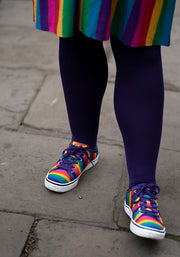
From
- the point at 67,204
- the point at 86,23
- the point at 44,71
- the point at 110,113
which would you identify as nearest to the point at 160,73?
the point at 86,23

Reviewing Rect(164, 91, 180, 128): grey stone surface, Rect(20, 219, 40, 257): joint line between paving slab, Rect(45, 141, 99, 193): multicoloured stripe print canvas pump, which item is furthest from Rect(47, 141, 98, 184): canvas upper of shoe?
Rect(164, 91, 180, 128): grey stone surface

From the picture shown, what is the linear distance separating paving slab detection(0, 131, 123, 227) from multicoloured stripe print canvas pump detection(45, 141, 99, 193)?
27 millimetres

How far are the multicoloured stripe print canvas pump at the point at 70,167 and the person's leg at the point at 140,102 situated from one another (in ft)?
0.84

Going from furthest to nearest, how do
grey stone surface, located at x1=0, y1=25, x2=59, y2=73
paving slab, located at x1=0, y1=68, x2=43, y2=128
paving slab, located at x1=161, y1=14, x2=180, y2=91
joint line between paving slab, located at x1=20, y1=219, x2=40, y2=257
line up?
grey stone surface, located at x1=0, y1=25, x2=59, y2=73, paving slab, located at x1=161, y1=14, x2=180, y2=91, paving slab, located at x1=0, y1=68, x2=43, y2=128, joint line between paving slab, located at x1=20, y1=219, x2=40, y2=257

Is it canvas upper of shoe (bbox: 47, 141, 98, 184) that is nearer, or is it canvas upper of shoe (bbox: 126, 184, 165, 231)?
canvas upper of shoe (bbox: 126, 184, 165, 231)

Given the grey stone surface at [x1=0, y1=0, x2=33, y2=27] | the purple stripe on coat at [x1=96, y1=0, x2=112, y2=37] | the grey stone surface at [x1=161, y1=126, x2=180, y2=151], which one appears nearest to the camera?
the purple stripe on coat at [x1=96, y1=0, x2=112, y2=37]

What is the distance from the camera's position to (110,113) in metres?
1.81

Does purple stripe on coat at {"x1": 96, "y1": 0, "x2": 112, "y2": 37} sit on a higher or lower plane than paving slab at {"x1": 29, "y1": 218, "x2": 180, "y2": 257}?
higher

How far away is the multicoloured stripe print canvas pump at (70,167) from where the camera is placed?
1.27 meters

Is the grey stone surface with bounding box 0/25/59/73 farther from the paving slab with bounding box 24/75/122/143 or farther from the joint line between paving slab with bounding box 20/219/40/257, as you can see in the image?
the joint line between paving slab with bounding box 20/219/40/257

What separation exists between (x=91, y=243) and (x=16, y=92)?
109 centimetres

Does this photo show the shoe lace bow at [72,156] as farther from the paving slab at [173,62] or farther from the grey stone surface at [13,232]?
Answer: the paving slab at [173,62]

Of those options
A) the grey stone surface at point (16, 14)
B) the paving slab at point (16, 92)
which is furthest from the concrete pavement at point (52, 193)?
the grey stone surface at point (16, 14)

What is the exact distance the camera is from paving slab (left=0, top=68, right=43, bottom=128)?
173 centimetres
